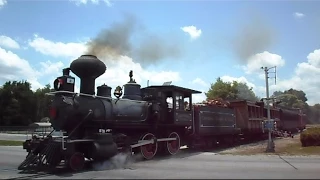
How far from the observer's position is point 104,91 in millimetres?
14125

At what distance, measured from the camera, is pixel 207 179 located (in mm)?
8828

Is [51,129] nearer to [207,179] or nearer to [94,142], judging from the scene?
[94,142]

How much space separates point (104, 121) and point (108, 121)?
0.62 ft

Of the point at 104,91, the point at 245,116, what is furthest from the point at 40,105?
the point at 104,91

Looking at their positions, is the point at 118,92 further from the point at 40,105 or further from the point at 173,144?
the point at 40,105

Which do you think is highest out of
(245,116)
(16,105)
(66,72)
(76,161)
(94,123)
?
(16,105)

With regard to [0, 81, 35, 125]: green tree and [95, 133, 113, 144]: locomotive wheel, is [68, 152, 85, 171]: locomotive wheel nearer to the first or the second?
[95, 133, 113, 144]: locomotive wheel

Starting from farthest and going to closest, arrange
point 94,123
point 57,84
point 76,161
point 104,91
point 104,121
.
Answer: point 104,91 < point 104,121 < point 94,123 < point 57,84 < point 76,161

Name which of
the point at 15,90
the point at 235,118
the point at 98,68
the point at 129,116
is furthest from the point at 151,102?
the point at 15,90

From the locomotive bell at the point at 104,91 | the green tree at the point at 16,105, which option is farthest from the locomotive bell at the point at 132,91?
the green tree at the point at 16,105

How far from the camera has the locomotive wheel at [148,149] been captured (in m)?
14.8

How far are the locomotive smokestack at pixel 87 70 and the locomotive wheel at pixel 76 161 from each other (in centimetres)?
269

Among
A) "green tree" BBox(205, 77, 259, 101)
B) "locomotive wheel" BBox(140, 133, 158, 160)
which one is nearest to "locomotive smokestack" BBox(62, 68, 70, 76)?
"locomotive wheel" BBox(140, 133, 158, 160)

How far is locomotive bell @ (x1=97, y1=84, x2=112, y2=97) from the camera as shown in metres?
14.1
